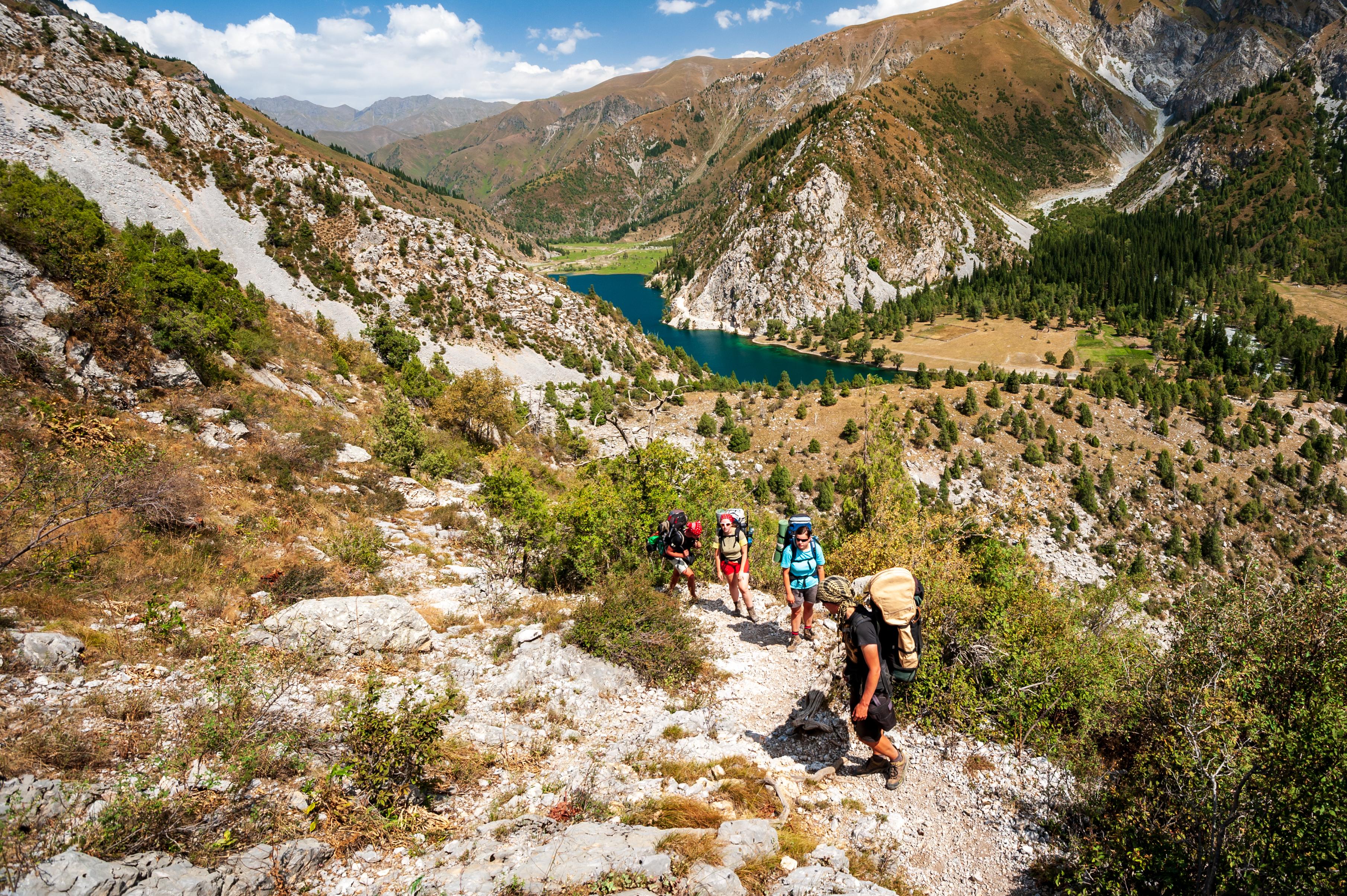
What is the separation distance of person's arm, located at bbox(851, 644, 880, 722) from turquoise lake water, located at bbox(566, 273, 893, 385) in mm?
69676

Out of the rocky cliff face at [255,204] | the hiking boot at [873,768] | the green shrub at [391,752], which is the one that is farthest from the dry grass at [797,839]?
the rocky cliff face at [255,204]

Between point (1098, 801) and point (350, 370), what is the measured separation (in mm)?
31093

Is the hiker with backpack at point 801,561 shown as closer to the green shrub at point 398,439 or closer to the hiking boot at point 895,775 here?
the hiking boot at point 895,775

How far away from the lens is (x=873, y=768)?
611 cm

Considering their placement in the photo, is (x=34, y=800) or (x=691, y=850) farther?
(x=691, y=850)

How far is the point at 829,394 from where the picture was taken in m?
55.6

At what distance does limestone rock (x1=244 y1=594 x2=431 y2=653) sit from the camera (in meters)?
7.48

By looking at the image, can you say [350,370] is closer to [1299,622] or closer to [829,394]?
[1299,622]

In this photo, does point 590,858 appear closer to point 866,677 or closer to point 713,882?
point 713,882

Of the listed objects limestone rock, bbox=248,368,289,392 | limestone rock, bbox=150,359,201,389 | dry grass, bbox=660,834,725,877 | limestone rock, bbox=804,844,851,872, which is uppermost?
limestone rock, bbox=150,359,201,389

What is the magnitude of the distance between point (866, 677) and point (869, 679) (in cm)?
5

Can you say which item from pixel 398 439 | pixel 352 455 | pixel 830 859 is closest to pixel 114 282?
pixel 352 455

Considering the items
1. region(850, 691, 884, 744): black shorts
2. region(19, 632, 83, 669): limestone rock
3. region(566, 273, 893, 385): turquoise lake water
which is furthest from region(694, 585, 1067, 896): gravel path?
region(566, 273, 893, 385): turquoise lake water

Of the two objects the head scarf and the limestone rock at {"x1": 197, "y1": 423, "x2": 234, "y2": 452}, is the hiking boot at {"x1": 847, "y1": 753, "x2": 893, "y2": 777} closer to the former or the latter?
the head scarf
